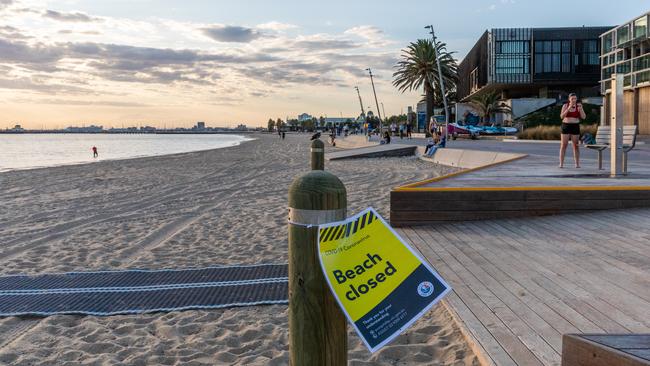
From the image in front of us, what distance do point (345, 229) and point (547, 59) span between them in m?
76.3

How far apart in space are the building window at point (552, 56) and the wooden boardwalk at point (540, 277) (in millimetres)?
69684

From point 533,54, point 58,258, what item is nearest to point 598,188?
point 58,258

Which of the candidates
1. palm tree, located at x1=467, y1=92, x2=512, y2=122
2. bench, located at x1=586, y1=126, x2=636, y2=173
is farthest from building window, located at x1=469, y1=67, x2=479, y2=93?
bench, located at x1=586, y1=126, x2=636, y2=173

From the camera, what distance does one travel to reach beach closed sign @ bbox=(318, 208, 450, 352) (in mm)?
1994

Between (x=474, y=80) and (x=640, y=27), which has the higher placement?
(x=474, y=80)

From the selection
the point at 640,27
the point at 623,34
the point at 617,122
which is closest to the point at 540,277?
the point at 617,122

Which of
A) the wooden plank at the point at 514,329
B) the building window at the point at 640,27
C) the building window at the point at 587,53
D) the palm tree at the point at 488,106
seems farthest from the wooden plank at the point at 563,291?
the building window at the point at 587,53

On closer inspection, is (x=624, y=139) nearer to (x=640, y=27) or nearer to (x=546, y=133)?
(x=546, y=133)

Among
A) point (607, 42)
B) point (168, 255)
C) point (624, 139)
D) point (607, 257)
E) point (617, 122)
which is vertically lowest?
point (168, 255)

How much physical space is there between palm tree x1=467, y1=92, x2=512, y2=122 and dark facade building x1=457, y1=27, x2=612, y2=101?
4.58 meters

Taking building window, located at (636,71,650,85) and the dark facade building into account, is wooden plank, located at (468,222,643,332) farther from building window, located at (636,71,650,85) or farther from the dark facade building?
the dark facade building

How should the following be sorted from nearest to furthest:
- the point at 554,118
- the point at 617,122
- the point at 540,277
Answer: the point at 540,277 → the point at 617,122 → the point at 554,118

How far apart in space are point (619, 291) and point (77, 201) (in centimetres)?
1356

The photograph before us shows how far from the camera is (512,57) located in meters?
71.1
